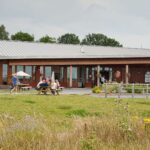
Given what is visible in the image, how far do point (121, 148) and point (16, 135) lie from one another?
175 cm

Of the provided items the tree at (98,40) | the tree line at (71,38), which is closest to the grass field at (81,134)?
the tree line at (71,38)

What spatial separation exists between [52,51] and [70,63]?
11.4 feet

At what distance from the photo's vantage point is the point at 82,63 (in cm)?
4288

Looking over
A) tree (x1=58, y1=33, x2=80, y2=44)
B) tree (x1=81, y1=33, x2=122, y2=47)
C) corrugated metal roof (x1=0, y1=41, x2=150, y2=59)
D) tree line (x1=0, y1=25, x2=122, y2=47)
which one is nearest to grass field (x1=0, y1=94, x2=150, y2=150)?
corrugated metal roof (x1=0, y1=41, x2=150, y2=59)

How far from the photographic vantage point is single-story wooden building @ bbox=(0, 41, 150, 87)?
4200 centimetres

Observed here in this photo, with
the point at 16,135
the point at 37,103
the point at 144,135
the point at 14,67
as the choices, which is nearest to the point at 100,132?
the point at 144,135

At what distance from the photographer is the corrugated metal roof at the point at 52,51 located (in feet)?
138

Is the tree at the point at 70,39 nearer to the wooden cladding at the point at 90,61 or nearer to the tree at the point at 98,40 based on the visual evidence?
Answer: the tree at the point at 98,40

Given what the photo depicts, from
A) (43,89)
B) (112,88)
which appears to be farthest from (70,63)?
(112,88)

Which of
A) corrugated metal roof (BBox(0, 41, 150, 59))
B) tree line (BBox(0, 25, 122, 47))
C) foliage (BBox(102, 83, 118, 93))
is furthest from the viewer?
tree line (BBox(0, 25, 122, 47))

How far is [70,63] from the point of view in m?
42.6

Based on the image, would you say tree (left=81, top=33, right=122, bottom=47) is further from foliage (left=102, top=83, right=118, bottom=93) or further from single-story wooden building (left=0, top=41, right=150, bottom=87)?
foliage (left=102, top=83, right=118, bottom=93)

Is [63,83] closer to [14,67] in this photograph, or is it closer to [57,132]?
[14,67]

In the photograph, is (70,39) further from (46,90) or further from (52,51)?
(46,90)
